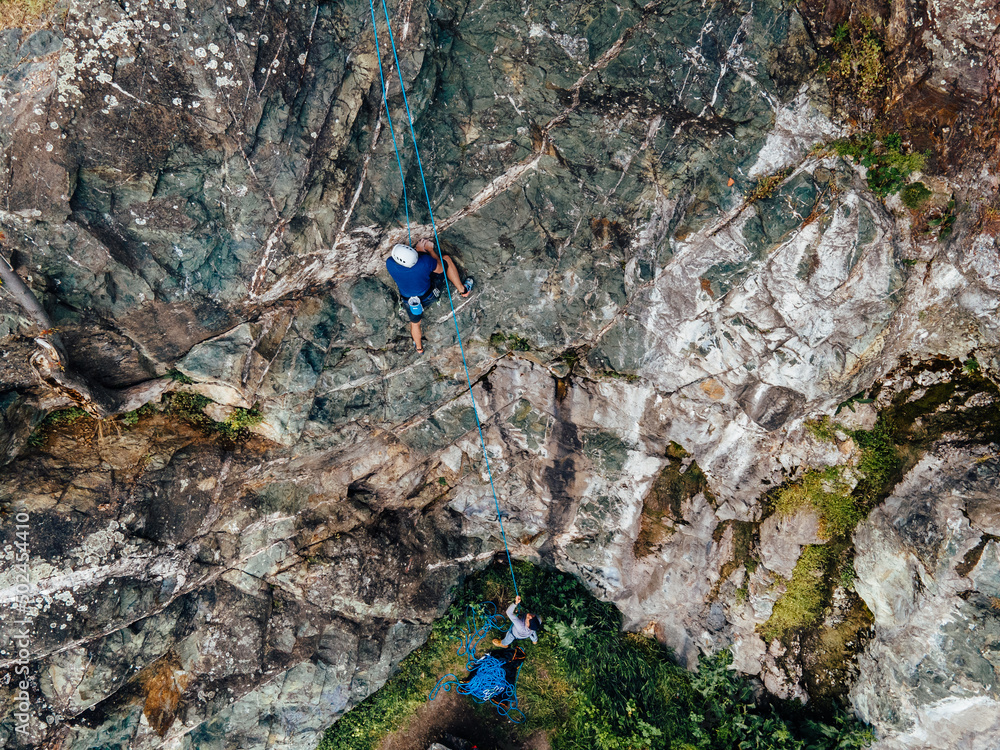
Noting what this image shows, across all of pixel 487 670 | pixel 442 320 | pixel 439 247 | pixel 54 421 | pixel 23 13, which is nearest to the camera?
pixel 23 13

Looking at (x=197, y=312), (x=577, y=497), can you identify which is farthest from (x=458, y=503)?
(x=197, y=312)

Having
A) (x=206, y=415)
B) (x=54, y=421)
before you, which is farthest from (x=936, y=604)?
(x=54, y=421)

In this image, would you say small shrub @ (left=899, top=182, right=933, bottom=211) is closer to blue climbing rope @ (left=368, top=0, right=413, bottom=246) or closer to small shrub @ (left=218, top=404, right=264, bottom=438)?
blue climbing rope @ (left=368, top=0, right=413, bottom=246)

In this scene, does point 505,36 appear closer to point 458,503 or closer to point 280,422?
point 280,422

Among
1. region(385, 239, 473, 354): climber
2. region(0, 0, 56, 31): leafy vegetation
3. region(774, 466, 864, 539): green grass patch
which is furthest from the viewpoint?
region(774, 466, 864, 539): green grass patch

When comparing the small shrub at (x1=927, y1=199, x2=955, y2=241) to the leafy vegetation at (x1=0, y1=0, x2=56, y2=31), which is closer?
the leafy vegetation at (x1=0, y1=0, x2=56, y2=31)

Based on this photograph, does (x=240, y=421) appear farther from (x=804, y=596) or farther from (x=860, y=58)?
(x=860, y=58)

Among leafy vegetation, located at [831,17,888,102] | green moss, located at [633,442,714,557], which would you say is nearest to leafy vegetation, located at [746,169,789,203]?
leafy vegetation, located at [831,17,888,102]
